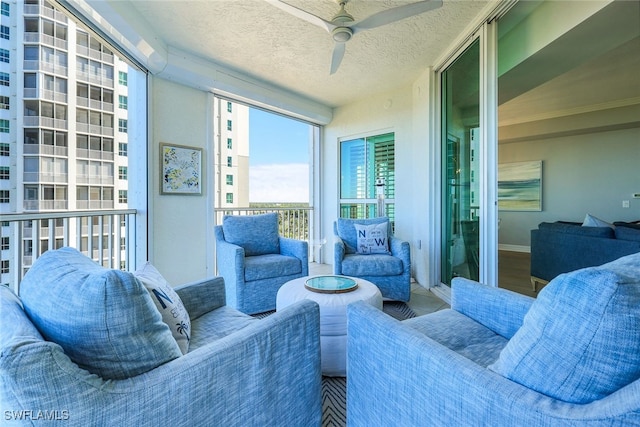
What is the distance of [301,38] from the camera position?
2.69 meters

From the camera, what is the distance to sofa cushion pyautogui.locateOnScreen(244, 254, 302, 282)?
2650 millimetres

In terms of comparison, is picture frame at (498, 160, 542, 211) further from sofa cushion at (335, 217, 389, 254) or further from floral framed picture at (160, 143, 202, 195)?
floral framed picture at (160, 143, 202, 195)

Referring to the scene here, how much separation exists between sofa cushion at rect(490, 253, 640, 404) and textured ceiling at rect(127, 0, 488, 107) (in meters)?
2.41

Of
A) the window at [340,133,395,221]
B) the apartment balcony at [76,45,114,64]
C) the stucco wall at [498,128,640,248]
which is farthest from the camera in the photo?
the stucco wall at [498,128,640,248]

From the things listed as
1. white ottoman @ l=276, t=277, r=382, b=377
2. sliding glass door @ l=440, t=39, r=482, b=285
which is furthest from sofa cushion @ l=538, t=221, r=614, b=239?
white ottoman @ l=276, t=277, r=382, b=377

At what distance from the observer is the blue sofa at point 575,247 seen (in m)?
2.48

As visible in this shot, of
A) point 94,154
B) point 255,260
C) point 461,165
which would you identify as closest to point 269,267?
point 255,260

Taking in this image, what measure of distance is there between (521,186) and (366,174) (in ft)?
11.3

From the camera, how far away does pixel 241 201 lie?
13.8ft

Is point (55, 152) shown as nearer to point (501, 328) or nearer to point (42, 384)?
point (42, 384)

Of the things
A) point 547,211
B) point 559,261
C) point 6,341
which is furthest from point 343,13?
point 547,211

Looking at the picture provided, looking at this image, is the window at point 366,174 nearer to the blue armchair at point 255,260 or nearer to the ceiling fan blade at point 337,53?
the blue armchair at point 255,260

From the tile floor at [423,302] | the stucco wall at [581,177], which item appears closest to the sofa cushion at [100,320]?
the tile floor at [423,302]

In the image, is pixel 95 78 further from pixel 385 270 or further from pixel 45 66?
pixel 385 270
